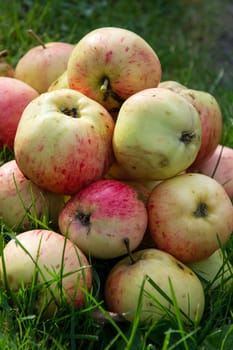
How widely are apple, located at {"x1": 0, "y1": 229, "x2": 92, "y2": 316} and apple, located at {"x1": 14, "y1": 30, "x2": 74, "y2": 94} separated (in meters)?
1.02

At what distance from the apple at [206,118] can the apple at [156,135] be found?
0.25 metres

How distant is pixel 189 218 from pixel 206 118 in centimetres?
48

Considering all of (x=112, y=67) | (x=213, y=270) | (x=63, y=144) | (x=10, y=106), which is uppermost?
(x=112, y=67)

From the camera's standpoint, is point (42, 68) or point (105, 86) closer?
point (105, 86)

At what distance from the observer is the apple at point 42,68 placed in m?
2.73

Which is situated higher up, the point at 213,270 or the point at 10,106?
the point at 10,106

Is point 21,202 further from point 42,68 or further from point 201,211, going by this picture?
point 42,68

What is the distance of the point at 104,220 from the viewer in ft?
6.28

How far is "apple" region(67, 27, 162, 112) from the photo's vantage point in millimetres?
2178

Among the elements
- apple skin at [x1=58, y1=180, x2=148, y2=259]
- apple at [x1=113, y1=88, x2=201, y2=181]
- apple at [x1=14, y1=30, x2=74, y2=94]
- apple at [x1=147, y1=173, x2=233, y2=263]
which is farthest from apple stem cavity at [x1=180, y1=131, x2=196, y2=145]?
apple at [x1=14, y1=30, x2=74, y2=94]

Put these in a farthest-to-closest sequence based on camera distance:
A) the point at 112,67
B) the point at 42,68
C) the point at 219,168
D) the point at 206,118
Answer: the point at 42,68 < the point at 219,168 < the point at 206,118 < the point at 112,67

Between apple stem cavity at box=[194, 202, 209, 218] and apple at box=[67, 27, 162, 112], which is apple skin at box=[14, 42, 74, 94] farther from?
apple stem cavity at box=[194, 202, 209, 218]

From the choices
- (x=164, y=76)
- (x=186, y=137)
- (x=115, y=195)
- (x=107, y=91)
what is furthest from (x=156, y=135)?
(x=164, y=76)

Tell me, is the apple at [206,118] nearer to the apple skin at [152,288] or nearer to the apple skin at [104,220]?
the apple skin at [104,220]
